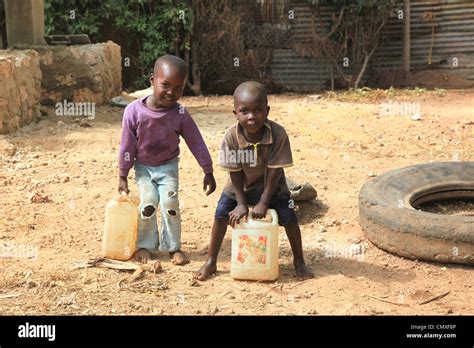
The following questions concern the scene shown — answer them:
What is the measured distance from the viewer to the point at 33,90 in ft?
26.0

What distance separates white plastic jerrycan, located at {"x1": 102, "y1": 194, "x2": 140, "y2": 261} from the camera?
4449 mm

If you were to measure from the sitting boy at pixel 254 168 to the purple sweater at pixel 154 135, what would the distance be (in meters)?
0.38

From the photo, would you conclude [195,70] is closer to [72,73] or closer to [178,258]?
[72,73]

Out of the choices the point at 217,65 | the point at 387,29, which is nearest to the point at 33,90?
the point at 217,65

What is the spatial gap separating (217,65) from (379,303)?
8879 mm

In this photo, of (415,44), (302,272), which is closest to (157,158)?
(302,272)

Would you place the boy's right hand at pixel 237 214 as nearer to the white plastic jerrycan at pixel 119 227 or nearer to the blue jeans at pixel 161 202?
the blue jeans at pixel 161 202

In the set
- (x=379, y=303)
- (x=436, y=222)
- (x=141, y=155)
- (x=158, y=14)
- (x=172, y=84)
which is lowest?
(x=379, y=303)

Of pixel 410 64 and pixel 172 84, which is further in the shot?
pixel 410 64

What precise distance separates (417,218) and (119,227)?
1914 millimetres

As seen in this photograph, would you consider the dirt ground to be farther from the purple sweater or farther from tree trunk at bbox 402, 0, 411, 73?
tree trunk at bbox 402, 0, 411, 73

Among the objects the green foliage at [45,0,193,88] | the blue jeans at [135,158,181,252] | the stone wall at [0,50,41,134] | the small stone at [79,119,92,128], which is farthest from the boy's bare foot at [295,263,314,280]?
the green foliage at [45,0,193,88]

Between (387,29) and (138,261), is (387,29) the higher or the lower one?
the higher one

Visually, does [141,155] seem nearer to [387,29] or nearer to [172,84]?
[172,84]
